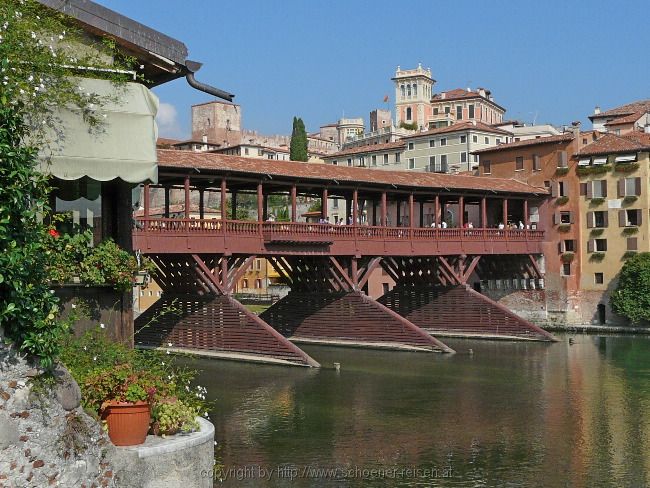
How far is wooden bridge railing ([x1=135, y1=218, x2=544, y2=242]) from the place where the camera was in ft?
95.1

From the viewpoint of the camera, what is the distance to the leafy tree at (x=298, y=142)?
94188 millimetres

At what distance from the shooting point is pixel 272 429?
19.2 metres

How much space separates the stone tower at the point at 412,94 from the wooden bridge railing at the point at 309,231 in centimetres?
8896

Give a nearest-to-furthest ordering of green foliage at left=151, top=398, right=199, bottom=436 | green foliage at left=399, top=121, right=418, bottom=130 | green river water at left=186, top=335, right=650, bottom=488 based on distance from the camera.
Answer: green foliage at left=151, top=398, right=199, bottom=436, green river water at left=186, top=335, right=650, bottom=488, green foliage at left=399, top=121, right=418, bottom=130

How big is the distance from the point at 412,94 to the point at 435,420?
115 meters

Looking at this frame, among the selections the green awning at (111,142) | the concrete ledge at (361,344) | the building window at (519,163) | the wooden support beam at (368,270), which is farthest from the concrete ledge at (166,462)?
the building window at (519,163)

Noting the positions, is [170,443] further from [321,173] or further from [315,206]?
[315,206]

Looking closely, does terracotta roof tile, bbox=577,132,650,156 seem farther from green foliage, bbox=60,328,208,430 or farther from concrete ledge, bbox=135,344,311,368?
green foliage, bbox=60,328,208,430

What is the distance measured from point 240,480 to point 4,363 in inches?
328

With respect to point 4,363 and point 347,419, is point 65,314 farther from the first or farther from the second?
point 347,419

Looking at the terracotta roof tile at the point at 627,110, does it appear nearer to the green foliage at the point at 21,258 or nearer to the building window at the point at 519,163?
the building window at the point at 519,163

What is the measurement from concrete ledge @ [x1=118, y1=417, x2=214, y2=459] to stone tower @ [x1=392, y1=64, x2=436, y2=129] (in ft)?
402

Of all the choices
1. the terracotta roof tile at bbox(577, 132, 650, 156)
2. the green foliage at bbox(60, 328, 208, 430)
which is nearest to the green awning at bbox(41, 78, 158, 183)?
the green foliage at bbox(60, 328, 208, 430)

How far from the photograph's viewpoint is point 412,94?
132250 millimetres
